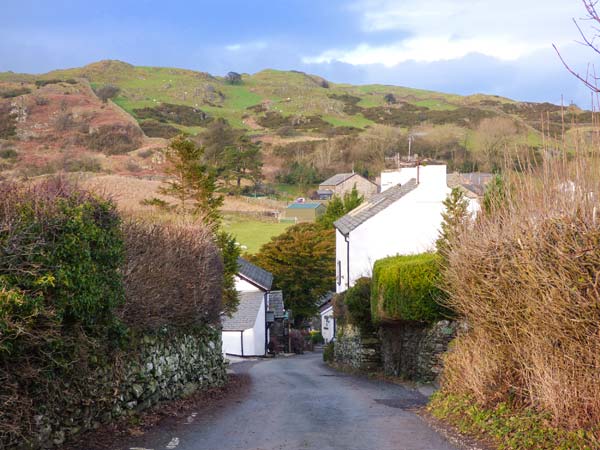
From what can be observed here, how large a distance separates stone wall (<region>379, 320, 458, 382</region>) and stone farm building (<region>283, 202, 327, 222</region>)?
54288 millimetres

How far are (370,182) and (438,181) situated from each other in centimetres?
6418

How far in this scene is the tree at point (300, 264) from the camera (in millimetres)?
55969

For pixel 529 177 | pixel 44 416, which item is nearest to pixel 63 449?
pixel 44 416

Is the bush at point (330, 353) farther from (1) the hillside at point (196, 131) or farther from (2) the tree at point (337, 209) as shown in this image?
(1) the hillside at point (196, 131)

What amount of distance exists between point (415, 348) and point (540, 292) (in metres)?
12.9

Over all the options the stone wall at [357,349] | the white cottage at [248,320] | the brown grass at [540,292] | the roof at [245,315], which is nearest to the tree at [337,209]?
the white cottage at [248,320]

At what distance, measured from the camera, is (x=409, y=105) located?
→ 196 meters

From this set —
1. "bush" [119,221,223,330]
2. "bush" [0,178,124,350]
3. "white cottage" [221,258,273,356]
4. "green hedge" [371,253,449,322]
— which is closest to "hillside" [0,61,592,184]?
"white cottage" [221,258,273,356]

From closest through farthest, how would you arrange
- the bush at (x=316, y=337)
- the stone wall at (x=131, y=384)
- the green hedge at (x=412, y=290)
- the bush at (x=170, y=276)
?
the stone wall at (x=131, y=384)
the bush at (x=170, y=276)
the green hedge at (x=412, y=290)
the bush at (x=316, y=337)

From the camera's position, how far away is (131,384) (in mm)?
12086

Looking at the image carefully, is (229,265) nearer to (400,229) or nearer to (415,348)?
(400,229)

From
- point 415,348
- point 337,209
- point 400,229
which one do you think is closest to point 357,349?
point 400,229

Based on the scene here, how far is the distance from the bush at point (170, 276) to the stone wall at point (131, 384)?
496 millimetres

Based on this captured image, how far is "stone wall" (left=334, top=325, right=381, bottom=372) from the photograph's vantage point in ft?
89.0
